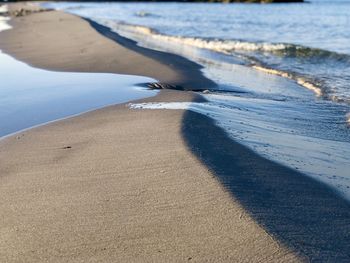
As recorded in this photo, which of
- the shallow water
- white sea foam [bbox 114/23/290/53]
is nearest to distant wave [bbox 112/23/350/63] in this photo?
white sea foam [bbox 114/23/290/53]

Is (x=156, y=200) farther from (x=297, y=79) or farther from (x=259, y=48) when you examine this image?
(x=259, y=48)

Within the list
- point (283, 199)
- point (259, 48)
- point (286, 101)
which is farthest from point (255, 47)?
point (283, 199)

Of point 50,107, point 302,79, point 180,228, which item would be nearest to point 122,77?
point 50,107

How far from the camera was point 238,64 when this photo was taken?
16.1 m

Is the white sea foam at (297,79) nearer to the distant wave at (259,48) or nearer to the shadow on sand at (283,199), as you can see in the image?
the distant wave at (259,48)

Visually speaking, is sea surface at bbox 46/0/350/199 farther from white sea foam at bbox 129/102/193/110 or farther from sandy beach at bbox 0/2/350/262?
Answer: sandy beach at bbox 0/2/350/262

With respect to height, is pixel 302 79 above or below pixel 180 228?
below

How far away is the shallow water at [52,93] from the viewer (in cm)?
809

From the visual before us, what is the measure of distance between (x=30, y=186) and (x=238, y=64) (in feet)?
39.2

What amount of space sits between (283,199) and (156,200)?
38.6 inches

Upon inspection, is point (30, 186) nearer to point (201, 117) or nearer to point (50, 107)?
point (201, 117)

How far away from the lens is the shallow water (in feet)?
26.6

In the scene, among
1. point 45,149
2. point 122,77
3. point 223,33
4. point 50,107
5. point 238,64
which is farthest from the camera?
point 223,33

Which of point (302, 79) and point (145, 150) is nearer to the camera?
point (145, 150)
